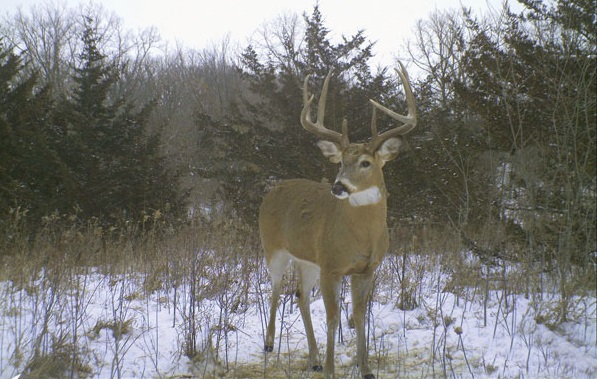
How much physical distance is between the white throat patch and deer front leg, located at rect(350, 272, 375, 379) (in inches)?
22.4

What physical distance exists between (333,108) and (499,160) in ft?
13.6

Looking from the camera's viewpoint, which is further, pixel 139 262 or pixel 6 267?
pixel 139 262

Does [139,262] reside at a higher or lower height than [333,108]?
lower

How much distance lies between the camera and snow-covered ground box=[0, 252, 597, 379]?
3777 mm

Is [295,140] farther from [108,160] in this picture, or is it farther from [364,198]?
[364,198]

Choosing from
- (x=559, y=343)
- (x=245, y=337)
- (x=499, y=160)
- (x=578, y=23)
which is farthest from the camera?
(x=499, y=160)

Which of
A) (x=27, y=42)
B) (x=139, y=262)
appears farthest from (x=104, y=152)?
(x=27, y=42)

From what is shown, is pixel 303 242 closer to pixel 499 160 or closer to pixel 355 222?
pixel 355 222

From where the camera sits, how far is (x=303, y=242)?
15.1 ft

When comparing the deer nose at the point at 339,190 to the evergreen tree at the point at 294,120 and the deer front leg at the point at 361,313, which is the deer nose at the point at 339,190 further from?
the evergreen tree at the point at 294,120

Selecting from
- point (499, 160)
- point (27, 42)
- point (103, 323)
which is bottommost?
point (103, 323)

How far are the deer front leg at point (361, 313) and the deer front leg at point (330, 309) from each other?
0.48 ft

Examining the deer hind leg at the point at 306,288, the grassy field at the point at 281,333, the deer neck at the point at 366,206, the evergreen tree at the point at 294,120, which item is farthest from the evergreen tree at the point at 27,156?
Answer: the deer neck at the point at 366,206

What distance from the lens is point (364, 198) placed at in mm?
4129
